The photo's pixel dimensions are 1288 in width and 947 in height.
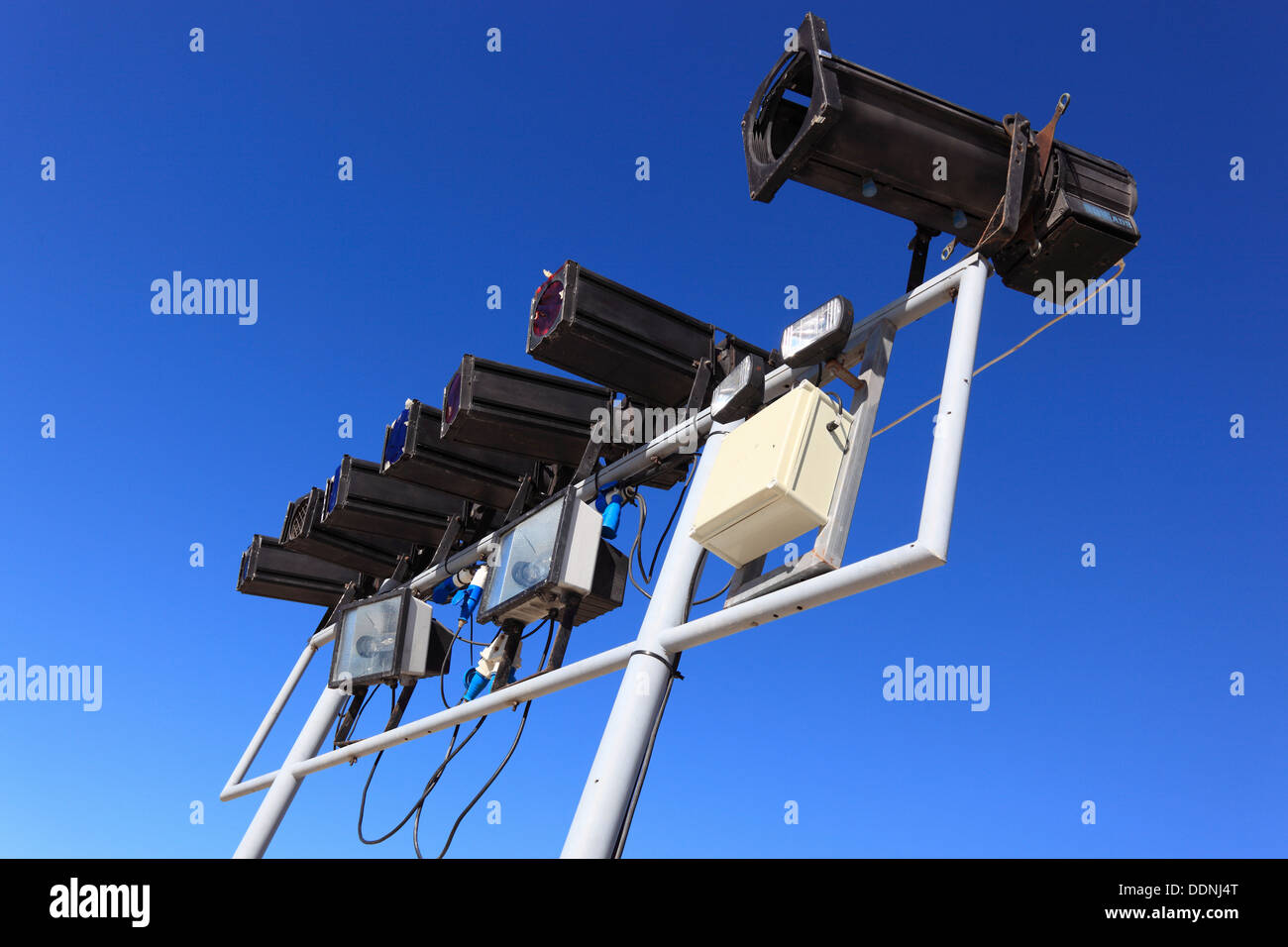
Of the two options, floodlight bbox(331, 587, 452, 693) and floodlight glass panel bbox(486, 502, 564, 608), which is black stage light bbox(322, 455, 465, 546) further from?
floodlight glass panel bbox(486, 502, 564, 608)

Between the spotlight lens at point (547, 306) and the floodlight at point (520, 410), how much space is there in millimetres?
569

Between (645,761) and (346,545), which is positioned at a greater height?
(346,545)

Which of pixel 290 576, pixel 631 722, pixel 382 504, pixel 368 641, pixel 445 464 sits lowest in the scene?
pixel 631 722

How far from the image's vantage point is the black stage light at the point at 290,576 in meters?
8.09

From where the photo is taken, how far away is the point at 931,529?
2904 mm

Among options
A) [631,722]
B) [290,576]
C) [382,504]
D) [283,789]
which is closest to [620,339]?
[631,722]

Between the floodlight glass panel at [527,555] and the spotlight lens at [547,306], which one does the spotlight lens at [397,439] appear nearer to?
the floodlight glass panel at [527,555]

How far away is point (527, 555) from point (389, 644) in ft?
5.39

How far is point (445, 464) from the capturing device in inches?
250

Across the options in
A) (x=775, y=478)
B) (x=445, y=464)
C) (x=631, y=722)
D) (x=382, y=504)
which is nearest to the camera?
(x=775, y=478)

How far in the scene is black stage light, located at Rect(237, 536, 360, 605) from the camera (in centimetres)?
809

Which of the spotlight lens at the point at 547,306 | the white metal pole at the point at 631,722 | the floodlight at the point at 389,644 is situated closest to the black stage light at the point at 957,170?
the spotlight lens at the point at 547,306

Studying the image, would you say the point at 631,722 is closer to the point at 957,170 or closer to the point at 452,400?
the point at 957,170
